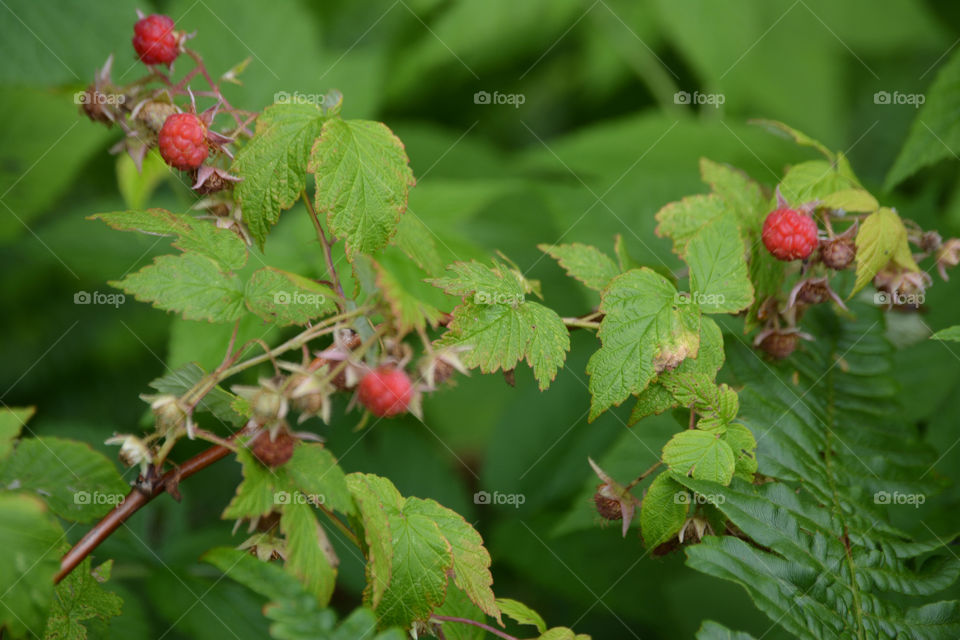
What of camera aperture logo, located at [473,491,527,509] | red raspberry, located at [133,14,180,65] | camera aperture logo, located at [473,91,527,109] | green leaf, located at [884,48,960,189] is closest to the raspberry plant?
red raspberry, located at [133,14,180,65]

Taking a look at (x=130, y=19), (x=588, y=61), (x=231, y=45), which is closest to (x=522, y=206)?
(x=588, y=61)

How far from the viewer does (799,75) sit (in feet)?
9.30

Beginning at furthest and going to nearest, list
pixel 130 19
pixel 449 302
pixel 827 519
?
pixel 130 19 → pixel 449 302 → pixel 827 519

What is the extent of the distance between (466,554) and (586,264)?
468 mm

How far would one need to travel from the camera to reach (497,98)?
284cm

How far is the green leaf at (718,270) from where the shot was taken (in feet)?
3.36

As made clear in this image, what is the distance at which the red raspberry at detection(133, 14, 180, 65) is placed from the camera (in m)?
1.03

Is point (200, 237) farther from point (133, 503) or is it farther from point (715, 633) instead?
point (715, 633)

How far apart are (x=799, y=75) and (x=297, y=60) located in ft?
6.42

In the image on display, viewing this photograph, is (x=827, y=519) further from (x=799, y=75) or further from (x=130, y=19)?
(x=799, y=75)

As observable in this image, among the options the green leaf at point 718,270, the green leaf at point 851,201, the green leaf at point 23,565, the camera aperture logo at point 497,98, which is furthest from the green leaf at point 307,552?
the camera aperture logo at point 497,98

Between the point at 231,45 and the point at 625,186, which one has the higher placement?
the point at 231,45

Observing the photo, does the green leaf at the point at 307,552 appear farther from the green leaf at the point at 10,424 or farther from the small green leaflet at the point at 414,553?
the green leaf at the point at 10,424

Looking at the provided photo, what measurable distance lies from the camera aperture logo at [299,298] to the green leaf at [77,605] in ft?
1.43
